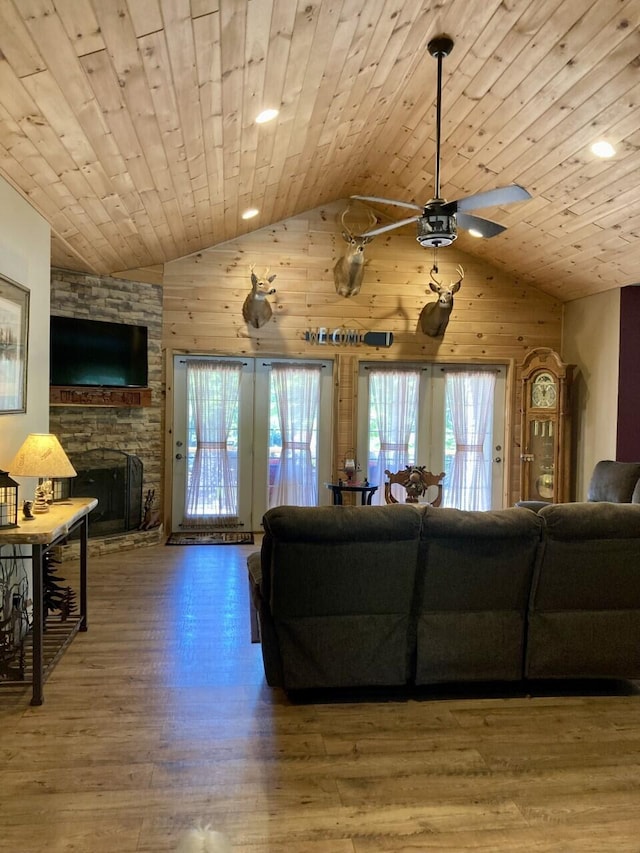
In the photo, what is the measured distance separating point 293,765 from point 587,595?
65.1 inches

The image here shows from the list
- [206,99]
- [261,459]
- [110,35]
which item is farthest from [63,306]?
[110,35]

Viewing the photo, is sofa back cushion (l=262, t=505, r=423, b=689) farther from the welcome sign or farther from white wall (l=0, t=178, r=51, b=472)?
the welcome sign

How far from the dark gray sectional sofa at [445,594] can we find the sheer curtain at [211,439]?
399 centimetres

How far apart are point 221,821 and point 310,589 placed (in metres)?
1.03

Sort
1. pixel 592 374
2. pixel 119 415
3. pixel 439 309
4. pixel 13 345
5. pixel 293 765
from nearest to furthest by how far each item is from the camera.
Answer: pixel 293 765, pixel 13 345, pixel 119 415, pixel 592 374, pixel 439 309

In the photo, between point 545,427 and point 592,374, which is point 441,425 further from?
point 592,374

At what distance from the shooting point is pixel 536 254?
6.42 meters

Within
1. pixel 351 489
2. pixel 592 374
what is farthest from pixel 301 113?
pixel 592 374

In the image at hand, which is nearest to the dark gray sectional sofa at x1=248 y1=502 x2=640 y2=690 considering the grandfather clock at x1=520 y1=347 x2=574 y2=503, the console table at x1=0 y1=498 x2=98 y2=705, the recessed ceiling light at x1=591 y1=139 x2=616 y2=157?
the console table at x1=0 y1=498 x2=98 y2=705

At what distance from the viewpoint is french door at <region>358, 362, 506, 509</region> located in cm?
725

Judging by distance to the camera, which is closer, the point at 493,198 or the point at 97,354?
the point at 493,198

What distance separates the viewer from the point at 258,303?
262 inches

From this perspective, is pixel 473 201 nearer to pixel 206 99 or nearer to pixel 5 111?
pixel 206 99

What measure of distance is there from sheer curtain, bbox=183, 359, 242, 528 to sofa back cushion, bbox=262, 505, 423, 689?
414 centimetres
